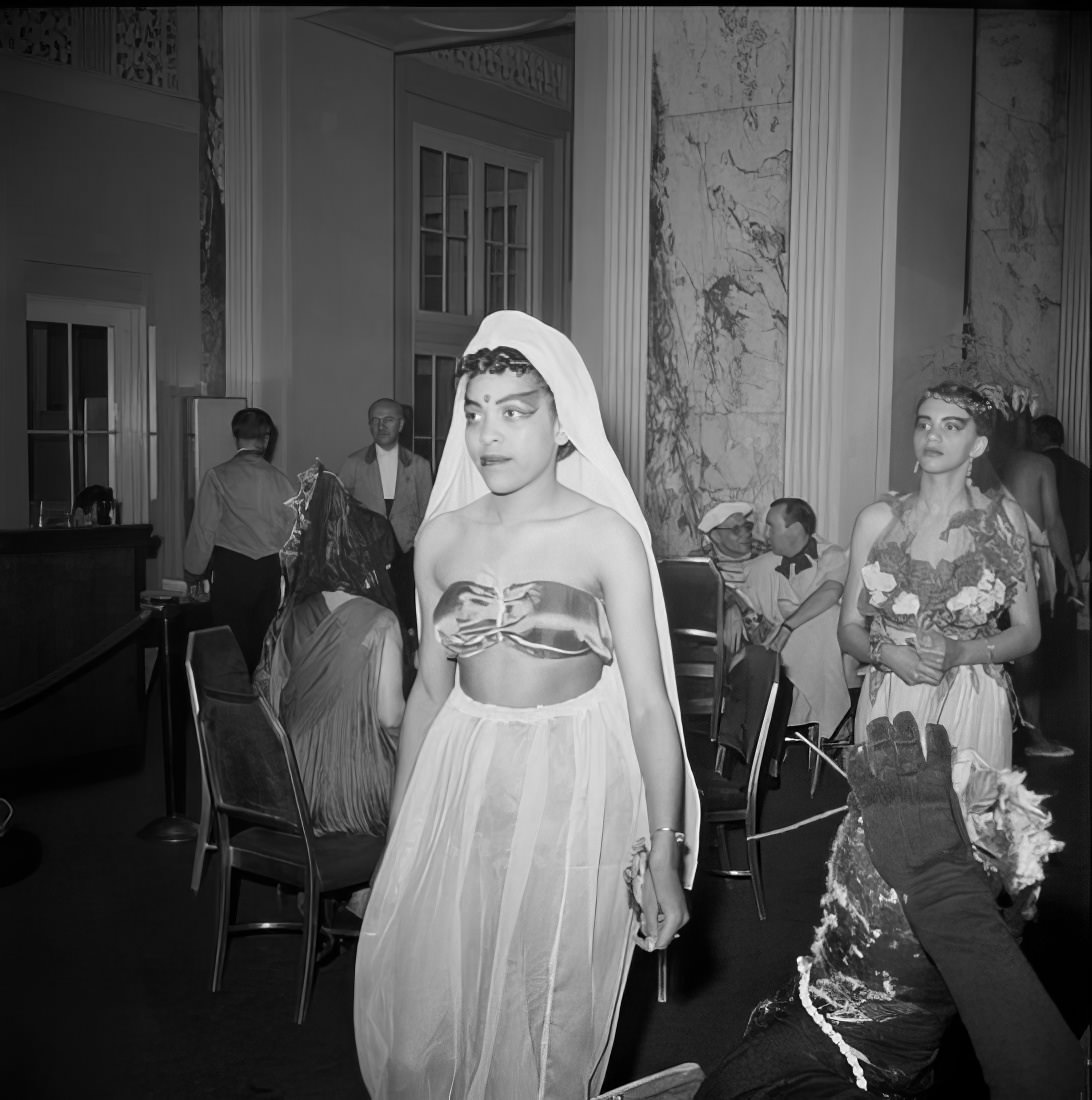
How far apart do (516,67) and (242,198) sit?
9.99 feet

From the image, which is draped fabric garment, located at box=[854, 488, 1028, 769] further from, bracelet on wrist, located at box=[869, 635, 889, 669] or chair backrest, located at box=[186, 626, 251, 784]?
chair backrest, located at box=[186, 626, 251, 784]

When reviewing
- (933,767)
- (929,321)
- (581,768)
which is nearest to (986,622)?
(581,768)

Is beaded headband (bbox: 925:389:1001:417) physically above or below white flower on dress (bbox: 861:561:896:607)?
above

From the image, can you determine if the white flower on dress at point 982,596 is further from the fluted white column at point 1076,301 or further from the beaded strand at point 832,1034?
the fluted white column at point 1076,301

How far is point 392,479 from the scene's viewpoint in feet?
25.5

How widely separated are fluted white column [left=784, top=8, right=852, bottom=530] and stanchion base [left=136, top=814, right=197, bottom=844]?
3.57 m

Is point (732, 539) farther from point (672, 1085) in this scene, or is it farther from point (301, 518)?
point (672, 1085)

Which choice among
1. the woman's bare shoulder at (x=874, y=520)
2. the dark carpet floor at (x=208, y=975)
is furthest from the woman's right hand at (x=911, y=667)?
the dark carpet floor at (x=208, y=975)

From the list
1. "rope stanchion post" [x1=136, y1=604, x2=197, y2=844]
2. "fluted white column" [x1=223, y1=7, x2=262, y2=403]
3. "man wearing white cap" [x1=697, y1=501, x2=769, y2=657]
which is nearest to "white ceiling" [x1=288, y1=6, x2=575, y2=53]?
"fluted white column" [x1=223, y1=7, x2=262, y2=403]

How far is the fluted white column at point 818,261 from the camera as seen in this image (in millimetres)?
6477

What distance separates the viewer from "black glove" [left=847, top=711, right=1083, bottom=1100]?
1.34 m

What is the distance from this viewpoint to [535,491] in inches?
83.0

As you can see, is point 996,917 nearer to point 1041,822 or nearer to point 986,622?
point 1041,822

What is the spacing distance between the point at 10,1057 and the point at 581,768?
185 cm
